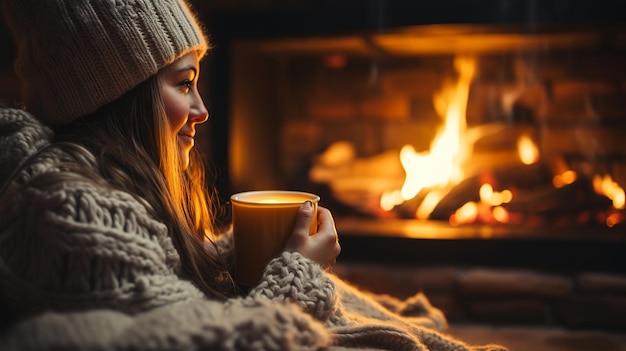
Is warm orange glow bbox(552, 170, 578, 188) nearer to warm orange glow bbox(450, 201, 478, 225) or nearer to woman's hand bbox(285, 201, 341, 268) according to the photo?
warm orange glow bbox(450, 201, 478, 225)

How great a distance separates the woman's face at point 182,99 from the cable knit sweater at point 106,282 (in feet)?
0.64

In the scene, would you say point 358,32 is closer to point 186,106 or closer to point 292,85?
point 292,85

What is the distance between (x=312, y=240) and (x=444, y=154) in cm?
112

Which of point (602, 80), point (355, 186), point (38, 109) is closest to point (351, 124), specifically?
point (355, 186)

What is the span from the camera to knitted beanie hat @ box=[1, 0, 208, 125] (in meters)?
0.88

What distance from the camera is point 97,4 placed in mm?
883

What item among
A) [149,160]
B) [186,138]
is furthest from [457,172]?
[149,160]

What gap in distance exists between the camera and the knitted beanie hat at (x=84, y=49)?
34.8 inches

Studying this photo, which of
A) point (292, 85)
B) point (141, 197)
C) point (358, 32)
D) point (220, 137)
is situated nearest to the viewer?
point (141, 197)

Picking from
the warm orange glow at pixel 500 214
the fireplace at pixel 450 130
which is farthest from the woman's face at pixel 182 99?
Answer: the warm orange glow at pixel 500 214

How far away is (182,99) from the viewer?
100 cm

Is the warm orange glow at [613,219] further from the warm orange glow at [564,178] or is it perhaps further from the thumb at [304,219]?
the thumb at [304,219]

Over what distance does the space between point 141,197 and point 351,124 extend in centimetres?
130

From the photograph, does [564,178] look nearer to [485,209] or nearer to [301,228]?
[485,209]
